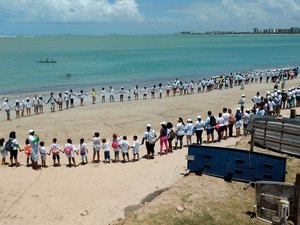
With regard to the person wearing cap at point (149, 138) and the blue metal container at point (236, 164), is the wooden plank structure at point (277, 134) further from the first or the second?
the person wearing cap at point (149, 138)

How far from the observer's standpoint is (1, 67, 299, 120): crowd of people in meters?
27.3

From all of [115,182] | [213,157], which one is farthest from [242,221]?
[115,182]

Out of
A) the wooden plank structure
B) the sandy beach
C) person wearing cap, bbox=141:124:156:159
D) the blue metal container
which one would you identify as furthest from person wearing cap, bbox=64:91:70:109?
the blue metal container

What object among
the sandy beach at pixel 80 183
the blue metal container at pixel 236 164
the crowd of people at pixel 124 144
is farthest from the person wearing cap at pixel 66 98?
the blue metal container at pixel 236 164

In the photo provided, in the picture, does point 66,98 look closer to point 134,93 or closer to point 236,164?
point 134,93

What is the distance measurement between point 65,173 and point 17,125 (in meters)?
10.4

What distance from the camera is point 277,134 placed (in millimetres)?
15672

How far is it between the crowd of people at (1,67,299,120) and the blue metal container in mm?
16179

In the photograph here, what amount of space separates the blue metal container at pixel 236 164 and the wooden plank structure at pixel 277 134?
1835 mm

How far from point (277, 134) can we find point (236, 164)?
3.39m

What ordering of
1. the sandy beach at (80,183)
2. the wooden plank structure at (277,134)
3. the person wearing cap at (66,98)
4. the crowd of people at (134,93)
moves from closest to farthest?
the sandy beach at (80,183), the wooden plank structure at (277,134), the crowd of people at (134,93), the person wearing cap at (66,98)

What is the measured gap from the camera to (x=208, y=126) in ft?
59.0

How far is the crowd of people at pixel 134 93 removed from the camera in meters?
27.3

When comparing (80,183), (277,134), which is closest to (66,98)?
(80,183)
